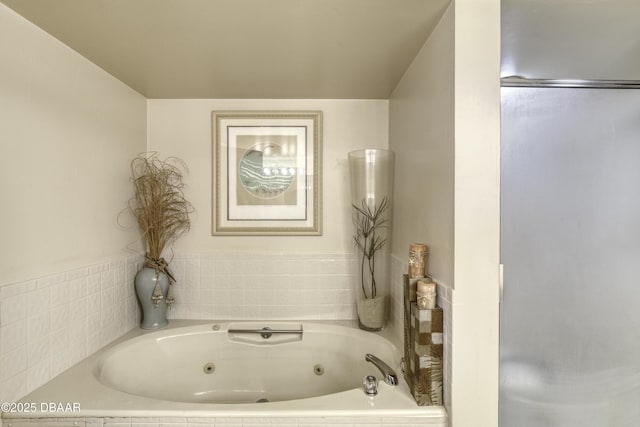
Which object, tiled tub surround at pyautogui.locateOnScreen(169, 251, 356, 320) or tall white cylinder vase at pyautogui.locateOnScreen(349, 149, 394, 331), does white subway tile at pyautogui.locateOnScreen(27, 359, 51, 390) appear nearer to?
tiled tub surround at pyautogui.locateOnScreen(169, 251, 356, 320)

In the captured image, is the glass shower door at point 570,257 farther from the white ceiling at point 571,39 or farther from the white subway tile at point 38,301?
the white subway tile at point 38,301

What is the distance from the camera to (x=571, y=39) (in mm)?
1321

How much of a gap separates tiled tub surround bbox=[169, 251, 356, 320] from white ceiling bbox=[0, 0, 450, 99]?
3.46 feet

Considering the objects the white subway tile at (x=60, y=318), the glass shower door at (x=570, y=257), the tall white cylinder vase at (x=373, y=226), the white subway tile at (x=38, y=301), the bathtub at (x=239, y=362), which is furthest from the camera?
the tall white cylinder vase at (x=373, y=226)

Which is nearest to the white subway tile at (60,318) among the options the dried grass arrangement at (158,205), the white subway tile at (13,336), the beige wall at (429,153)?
the white subway tile at (13,336)

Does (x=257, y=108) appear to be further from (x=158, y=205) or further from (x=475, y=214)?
(x=475, y=214)

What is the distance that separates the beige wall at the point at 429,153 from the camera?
114 centimetres

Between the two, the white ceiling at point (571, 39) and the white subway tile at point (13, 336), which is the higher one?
the white ceiling at point (571, 39)

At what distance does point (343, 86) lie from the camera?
6.10 ft

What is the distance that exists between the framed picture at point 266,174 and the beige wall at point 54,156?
56cm

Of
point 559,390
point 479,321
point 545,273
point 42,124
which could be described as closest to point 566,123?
point 545,273

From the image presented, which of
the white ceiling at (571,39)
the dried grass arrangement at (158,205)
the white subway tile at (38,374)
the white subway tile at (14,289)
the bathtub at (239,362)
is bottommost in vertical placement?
the bathtub at (239,362)

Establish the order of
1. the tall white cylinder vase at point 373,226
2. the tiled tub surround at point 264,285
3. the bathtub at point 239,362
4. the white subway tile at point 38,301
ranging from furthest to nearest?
the tiled tub surround at point 264,285
the tall white cylinder vase at point 373,226
the bathtub at point 239,362
the white subway tile at point 38,301

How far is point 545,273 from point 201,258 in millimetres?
1920
